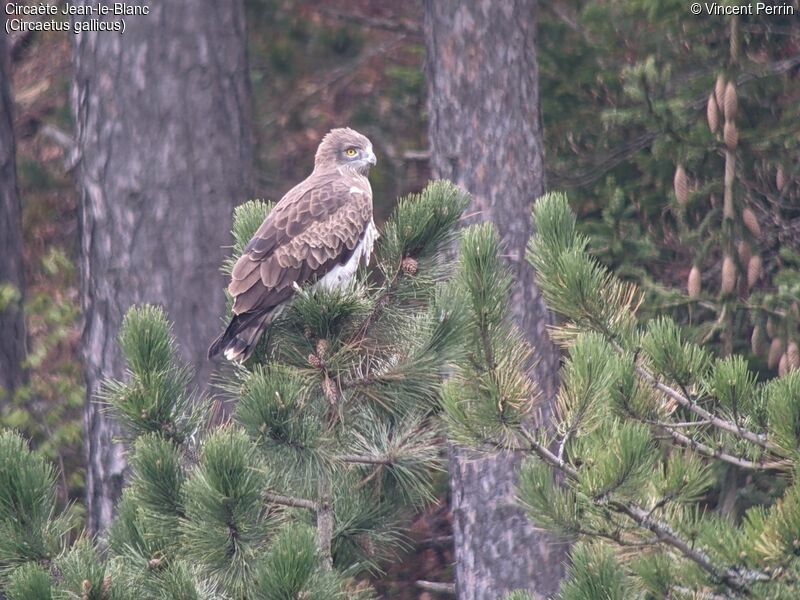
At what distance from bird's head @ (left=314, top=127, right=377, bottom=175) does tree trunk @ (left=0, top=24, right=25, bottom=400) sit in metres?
3.37

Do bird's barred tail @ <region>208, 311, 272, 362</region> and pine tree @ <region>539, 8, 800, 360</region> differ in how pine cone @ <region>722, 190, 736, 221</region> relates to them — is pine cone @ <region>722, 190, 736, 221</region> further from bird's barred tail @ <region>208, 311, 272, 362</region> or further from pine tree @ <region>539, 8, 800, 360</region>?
bird's barred tail @ <region>208, 311, 272, 362</region>

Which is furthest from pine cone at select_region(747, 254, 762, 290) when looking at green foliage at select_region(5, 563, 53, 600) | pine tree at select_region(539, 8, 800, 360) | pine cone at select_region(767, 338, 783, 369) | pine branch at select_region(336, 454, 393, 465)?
green foliage at select_region(5, 563, 53, 600)

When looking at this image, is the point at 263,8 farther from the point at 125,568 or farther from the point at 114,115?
the point at 125,568

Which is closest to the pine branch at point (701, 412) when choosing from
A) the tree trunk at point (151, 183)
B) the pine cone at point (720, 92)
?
the pine cone at point (720, 92)

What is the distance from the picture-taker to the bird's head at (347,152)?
7.76m

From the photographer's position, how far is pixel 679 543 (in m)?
4.79

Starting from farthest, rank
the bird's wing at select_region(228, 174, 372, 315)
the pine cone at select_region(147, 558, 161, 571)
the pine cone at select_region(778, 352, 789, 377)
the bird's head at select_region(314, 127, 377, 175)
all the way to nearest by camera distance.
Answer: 1. the bird's head at select_region(314, 127, 377, 175)
2. the pine cone at select_region(778, 352, 789, 377)
3. the bird's wing at select_region(228, 174, 372, 315)
4. the pine cone at select_region(147, 558, 161, 571)

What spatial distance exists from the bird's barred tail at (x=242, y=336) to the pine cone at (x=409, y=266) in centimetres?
63

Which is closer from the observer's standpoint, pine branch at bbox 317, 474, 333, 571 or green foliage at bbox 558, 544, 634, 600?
green foliage at bbox 558, 544, 634, 600

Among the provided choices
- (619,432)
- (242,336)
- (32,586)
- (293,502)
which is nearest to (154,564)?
(32,586)

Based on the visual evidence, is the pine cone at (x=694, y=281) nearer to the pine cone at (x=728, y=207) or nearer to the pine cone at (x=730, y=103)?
the pine cone at (x=728, y=207)

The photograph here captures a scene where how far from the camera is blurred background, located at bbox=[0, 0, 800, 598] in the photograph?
8648 millimetres

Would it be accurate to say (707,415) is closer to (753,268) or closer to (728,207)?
(753,268)

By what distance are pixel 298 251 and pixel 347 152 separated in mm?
1792
